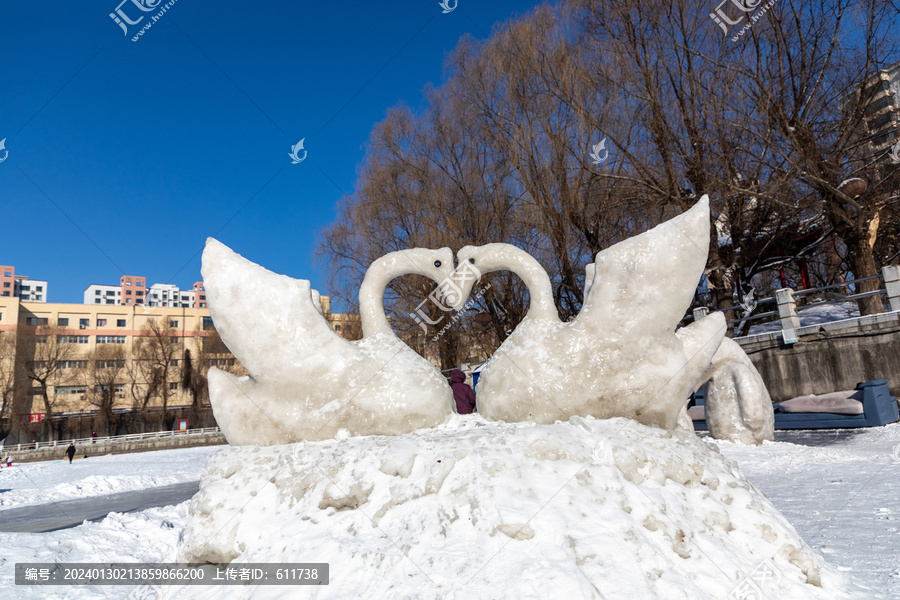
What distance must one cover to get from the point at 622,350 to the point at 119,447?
28.9m

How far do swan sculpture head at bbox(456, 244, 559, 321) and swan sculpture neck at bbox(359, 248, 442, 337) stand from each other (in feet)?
0.61

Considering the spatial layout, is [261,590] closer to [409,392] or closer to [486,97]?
[409,392]

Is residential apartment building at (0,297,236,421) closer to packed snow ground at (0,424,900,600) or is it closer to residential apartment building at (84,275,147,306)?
residential apartment building at (84,275,147,306)

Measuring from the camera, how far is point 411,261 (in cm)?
476

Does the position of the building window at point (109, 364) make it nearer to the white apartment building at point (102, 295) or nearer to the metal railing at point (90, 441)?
the metal railing at point (90, 441)

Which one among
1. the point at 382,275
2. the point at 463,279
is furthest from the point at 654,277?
the point at 382,275

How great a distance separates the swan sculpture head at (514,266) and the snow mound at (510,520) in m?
1.10

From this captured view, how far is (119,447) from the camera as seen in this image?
26.5 m

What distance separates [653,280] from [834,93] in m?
11.7

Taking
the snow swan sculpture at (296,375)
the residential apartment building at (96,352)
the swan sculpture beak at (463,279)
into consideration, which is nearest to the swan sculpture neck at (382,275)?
the swan sculpture beak at (463,279)

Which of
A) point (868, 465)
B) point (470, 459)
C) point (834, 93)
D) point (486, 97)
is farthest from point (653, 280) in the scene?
point (486, 97)

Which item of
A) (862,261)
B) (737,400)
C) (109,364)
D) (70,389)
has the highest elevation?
(109,364)

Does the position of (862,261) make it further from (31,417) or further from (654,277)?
(31,417)

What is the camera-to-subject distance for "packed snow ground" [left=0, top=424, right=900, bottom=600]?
12.2ft
